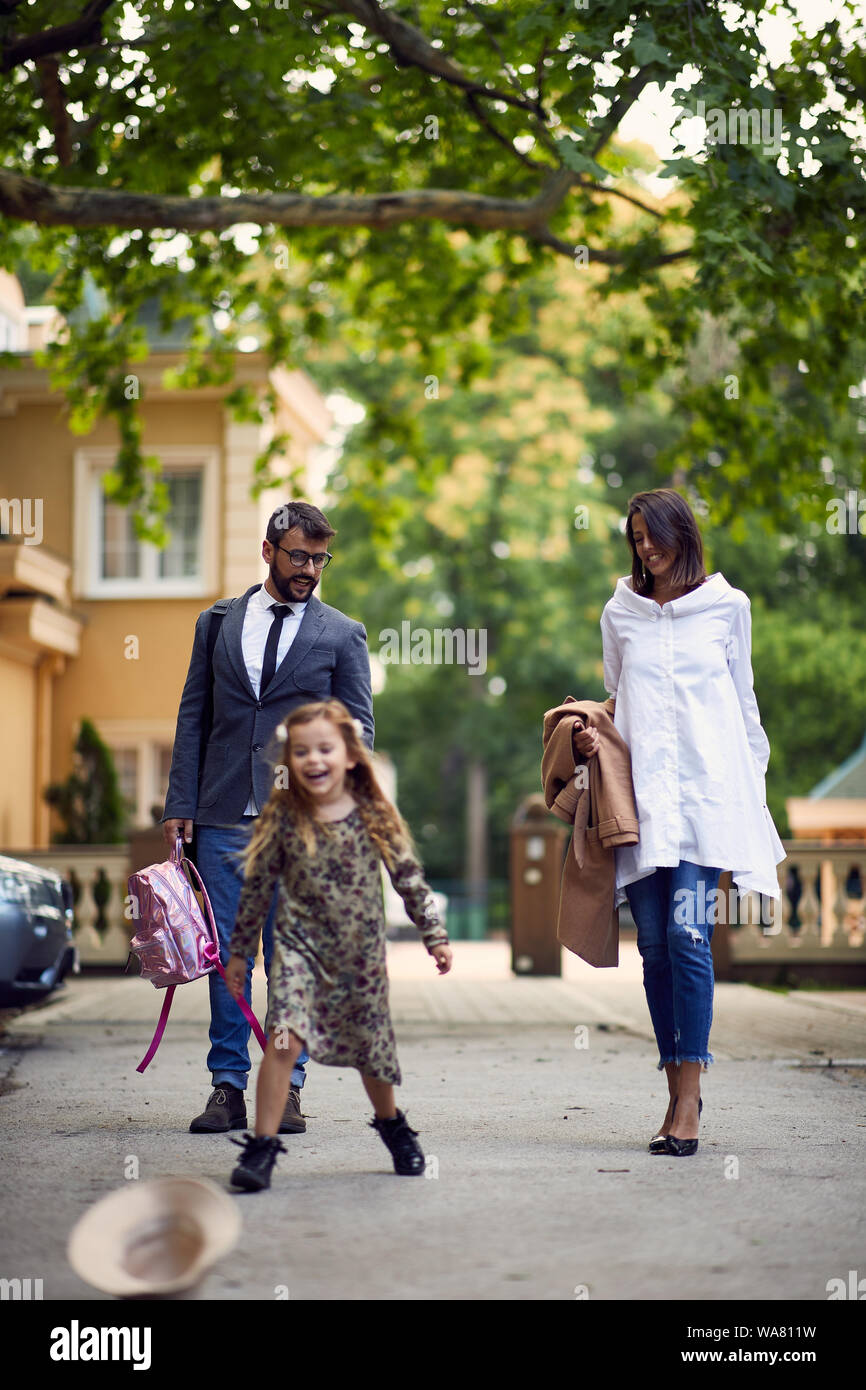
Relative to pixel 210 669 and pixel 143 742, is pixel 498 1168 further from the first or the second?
pixel 143 742

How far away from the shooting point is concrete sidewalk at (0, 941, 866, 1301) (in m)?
3.81

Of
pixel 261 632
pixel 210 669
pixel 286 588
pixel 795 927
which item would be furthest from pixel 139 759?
pixel 286 588

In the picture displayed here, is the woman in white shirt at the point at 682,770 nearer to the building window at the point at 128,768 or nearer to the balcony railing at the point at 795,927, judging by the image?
the balcony railing at the point at 795,927

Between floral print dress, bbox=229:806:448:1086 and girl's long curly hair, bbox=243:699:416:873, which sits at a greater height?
girl's long curly hair, bbox=243:699:416:873

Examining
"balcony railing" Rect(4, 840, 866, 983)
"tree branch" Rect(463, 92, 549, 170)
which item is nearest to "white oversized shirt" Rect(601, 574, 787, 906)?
"tree branch" Rect(463, 92, 549, 170)

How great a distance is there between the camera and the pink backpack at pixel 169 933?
5.77 m

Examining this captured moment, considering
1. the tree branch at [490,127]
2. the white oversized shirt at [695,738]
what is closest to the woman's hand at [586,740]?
the white oversized shirt at [695,738]

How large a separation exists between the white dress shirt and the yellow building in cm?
1394

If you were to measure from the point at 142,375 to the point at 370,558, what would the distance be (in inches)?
448

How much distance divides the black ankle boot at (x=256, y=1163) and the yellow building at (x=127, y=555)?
15474 mm

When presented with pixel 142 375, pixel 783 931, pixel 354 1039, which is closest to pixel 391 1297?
pixel 354 1039

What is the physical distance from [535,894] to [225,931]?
Answer: 942cm

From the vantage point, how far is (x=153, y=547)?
808 inches

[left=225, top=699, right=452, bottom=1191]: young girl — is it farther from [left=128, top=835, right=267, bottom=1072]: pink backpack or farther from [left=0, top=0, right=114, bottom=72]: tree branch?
[left=0, top=0, right=114, bottom=72]: tree branch
